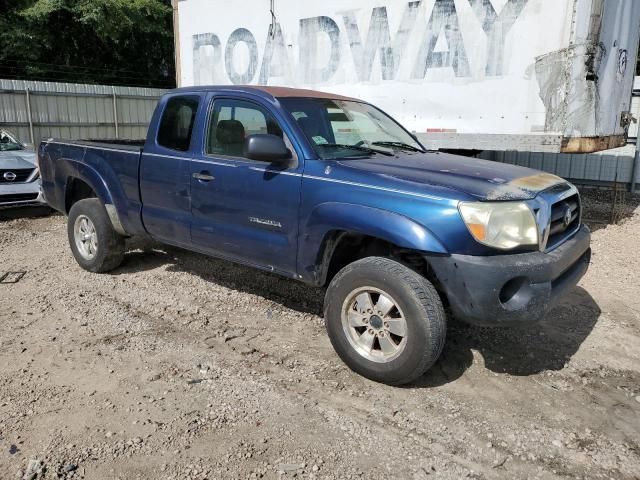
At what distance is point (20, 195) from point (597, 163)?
1135 cm

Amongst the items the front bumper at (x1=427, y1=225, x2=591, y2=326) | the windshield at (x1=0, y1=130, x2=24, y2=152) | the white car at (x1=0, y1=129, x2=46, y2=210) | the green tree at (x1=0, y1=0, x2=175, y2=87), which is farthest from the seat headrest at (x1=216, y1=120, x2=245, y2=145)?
the green tree at (x1=0, y1=0, x2=175, y2=87)

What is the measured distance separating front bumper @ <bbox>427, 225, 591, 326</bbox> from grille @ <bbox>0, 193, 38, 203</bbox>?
25.0ft

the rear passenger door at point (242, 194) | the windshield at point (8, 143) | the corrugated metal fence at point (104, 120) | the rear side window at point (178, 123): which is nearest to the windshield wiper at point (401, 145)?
the rear passenger door at point (242, 194)

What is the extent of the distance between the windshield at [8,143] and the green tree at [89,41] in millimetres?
12507

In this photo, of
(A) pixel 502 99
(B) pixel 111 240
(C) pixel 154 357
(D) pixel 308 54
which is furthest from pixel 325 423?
(D) pixel 308 54

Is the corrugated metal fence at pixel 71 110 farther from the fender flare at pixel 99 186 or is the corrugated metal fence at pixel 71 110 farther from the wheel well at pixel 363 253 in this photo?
the wheel well at pixel 363 253

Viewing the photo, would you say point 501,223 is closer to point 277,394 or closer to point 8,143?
point 277,394

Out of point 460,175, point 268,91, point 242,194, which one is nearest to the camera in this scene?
point 460,175

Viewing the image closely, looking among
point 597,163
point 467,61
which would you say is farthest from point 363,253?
point 597,163

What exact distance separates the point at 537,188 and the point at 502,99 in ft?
12.6

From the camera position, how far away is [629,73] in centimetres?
802

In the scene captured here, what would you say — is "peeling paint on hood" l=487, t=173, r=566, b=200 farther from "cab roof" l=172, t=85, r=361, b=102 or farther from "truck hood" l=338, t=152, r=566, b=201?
"cab roof" l=172, t=85, r=361, b=102

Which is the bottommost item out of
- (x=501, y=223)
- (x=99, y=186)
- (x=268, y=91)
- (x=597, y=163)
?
(x=597, y=163)

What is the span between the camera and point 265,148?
3812 mm
